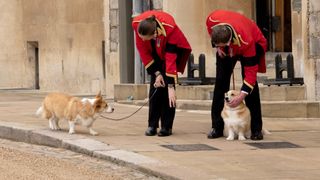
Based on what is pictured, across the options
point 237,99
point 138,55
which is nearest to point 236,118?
point 237,99

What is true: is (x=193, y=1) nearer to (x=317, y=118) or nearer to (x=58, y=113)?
(x=317, y=118)

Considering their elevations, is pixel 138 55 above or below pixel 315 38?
below

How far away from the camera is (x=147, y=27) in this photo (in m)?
10.8

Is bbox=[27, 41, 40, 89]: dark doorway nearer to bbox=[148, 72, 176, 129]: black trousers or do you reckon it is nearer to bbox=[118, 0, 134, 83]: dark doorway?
bbox=[118, 0, 134, 83]: dark doorway

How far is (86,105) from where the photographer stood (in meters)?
11.4

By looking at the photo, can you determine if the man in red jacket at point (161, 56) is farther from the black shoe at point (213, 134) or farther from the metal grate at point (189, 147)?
the metal grate at point (189, 147)

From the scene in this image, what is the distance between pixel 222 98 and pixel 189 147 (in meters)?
1.20

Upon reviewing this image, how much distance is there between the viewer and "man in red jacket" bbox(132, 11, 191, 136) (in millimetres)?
10992

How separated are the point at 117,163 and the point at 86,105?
211cm

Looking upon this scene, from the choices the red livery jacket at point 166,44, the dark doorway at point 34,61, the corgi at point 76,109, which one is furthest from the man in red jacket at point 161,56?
the dark doorway at point 34,61

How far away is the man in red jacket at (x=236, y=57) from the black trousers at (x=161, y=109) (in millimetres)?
628

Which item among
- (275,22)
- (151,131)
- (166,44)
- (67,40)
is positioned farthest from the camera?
(67,40)

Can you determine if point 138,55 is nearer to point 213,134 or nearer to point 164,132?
point 164,132

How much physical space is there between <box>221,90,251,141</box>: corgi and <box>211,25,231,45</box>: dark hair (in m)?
0.79
